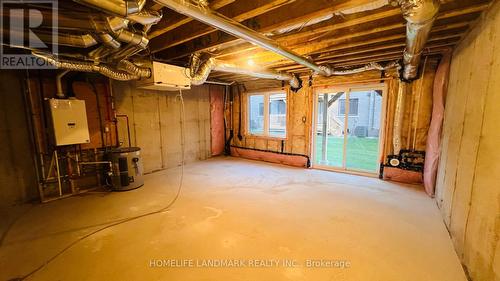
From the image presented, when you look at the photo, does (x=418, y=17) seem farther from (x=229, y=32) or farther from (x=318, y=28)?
(x=229, y=32)

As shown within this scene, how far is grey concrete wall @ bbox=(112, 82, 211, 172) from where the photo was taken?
4.26 metres

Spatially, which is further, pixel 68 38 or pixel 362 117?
pixel 362 117

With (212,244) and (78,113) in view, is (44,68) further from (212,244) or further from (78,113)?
(212,244)

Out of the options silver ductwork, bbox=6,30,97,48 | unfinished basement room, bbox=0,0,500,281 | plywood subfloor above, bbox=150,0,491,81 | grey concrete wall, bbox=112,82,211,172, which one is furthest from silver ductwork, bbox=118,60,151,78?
grey concrete wall, bbox=112,82,211,172

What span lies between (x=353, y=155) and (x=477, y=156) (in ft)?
15.7

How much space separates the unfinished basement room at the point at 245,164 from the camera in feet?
5.63

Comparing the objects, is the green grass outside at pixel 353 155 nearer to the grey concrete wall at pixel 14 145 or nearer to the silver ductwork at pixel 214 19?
the silver ductwork at pixel 214 19

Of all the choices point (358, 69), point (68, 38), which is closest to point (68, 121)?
point (68, 38)

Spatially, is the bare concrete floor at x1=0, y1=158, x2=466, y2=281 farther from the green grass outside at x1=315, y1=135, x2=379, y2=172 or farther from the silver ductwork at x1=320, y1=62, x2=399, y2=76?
the silver ductwork at x1=320, y1=62, x2=399, y2=76

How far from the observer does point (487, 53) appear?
1.73 metres

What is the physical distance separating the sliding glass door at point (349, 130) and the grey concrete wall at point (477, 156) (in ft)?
7.28

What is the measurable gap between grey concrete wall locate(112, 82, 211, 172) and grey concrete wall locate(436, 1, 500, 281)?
5052 mm

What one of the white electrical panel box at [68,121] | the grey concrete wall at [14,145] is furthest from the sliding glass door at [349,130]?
the grey concrete wall at [14,145]

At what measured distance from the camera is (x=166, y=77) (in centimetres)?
337
